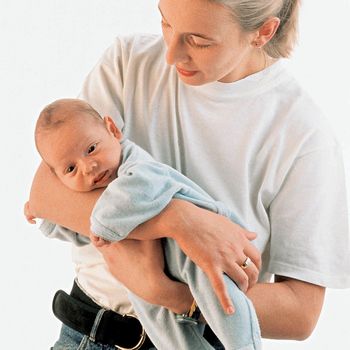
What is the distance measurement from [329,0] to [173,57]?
1102 millimetres

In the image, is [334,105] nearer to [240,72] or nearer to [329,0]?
[329,0]

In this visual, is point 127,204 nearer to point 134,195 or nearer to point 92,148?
point 134,195

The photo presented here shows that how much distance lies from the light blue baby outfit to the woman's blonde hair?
0.42 metres

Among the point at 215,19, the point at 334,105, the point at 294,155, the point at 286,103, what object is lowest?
the point at 334,105

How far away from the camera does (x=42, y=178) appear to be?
1599 mm

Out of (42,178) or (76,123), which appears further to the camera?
(42,178)

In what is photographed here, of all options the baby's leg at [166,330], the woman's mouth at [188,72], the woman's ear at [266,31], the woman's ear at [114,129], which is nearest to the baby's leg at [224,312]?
the baby's leg at [166,330]

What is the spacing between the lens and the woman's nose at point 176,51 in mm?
1438

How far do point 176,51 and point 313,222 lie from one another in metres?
0.60

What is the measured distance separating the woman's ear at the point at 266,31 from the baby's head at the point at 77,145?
0.47 m

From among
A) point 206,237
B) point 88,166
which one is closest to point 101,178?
point 88,166

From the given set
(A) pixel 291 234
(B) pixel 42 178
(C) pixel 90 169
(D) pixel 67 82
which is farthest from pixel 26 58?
(A) pixel 291 234

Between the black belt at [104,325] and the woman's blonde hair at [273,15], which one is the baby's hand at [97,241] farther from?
the woman's blonde hair at [273,15]

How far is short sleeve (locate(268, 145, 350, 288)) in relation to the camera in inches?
63.7
